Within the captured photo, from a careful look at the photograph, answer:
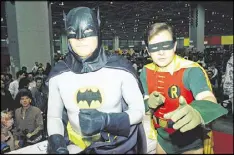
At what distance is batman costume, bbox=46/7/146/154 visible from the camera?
1.40 metres

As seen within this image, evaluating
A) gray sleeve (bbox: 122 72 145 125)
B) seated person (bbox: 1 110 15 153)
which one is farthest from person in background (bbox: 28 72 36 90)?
gray sleeve (bbox: 122 72 145 125)

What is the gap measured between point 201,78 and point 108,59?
0.56 metres

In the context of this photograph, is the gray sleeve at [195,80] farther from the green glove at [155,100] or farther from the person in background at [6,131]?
the person in background at [6,131]

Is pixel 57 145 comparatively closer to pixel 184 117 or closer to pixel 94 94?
pixel 94 94

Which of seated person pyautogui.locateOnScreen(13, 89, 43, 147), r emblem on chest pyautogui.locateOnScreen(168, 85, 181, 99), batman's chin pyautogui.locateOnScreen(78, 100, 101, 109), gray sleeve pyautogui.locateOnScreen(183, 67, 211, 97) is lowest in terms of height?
seated person pyautogui.locateOnScreen(13, 89, 43, 147)

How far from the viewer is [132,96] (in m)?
1.43

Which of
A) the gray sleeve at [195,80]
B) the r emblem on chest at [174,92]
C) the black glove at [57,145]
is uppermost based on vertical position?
the gray sleeve at [195,80]

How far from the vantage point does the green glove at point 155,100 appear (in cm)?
148

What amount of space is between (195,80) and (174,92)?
15cm

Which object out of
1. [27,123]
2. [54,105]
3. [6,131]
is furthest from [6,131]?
[54,105]

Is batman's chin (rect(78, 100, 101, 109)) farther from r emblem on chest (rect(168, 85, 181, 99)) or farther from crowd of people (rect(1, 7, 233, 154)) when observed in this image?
r emblem on chest (rect(168, 85, 181, 99))

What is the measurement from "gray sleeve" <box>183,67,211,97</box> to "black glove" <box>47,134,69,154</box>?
789 mm

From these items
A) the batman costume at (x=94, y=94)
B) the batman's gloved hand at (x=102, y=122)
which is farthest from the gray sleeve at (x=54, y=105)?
the batman's gloved hand at (x=102, y=122)

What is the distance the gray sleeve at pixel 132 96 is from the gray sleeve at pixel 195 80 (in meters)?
0.30
